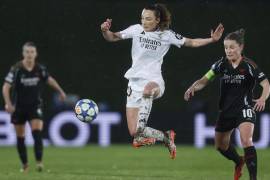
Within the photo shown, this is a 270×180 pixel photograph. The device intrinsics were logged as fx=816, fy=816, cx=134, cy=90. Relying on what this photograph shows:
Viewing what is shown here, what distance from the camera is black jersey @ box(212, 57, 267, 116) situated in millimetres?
11180

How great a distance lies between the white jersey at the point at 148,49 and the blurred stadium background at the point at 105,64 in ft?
23.2

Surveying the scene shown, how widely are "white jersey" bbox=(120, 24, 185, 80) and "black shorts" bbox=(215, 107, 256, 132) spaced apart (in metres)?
1.09

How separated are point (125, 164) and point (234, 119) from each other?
486cm

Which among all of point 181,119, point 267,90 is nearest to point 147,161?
point 181,119

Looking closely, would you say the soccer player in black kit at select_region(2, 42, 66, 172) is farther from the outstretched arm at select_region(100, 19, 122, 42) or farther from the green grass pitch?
the outstretched arm at select_region(100, 19, 122, 42)

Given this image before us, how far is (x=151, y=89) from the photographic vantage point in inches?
455

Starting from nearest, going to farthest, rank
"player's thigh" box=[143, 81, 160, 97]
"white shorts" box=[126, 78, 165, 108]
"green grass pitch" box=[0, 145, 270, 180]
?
1. "player's thigh" box=[143, 81, 160, 97]
2. "white shorts" box=[126, 78, 165, 108]
3. "green grass pitch" box=[0, 145, 270, 180]

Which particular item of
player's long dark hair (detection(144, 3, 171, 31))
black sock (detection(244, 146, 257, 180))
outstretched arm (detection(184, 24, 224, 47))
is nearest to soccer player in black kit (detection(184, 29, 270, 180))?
black sock (detection(244, 146, 257, 180))

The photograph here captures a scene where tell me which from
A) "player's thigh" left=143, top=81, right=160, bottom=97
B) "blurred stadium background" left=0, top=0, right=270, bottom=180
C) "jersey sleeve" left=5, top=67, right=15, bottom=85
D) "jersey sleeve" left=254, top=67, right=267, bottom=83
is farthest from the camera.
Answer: "blurred stadium background" left=0, top=0, right=270, bottom=180

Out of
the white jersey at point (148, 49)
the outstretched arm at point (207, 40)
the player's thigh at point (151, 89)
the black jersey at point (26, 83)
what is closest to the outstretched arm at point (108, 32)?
the white jersey at point (148, 49)

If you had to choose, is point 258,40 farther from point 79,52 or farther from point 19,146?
point 19,146

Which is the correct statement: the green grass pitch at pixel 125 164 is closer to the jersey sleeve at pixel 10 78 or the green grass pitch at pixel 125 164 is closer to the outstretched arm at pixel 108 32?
the jersey sleeve at pixel 10 78

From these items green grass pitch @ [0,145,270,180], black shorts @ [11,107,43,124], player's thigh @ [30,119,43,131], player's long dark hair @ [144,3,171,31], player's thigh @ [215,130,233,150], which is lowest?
green grass pitch @ [0,145,270,180]

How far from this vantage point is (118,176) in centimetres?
1292
